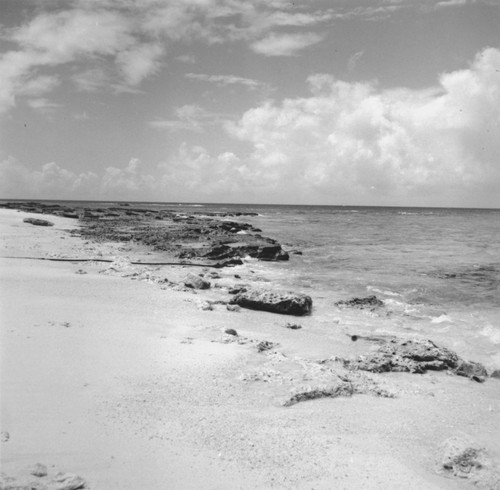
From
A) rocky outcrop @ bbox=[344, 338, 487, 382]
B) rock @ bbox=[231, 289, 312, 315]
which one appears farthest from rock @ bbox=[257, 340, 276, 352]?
rock @ bbox=[231, 289, 312, 315]

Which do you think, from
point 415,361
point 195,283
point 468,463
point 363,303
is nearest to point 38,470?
point 468,463

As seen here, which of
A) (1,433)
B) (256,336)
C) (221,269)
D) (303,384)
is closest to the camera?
(1,433)

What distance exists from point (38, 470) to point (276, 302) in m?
7.12

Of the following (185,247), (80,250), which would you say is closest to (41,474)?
(80,250)

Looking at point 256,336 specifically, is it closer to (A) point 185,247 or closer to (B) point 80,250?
(B) point 80,250

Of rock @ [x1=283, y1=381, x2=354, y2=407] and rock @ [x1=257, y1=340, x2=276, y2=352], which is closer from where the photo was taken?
rock @ [x1=283, y1=381, x2=354, y2=407]

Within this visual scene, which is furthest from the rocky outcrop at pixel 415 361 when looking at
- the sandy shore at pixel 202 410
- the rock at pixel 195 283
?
the rock at pixel 195 283

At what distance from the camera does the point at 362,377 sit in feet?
20.5

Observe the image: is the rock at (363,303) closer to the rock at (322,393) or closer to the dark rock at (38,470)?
the rock at (322,393)

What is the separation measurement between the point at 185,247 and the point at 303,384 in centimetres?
1728

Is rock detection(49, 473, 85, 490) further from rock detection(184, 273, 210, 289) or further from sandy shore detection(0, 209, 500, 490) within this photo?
rock detection(184, 273, 210, 289)

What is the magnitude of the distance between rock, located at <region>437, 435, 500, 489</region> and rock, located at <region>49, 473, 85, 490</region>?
11.4 ft

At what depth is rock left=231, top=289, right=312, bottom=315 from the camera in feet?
33.3

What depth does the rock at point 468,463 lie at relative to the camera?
4.02 metres
